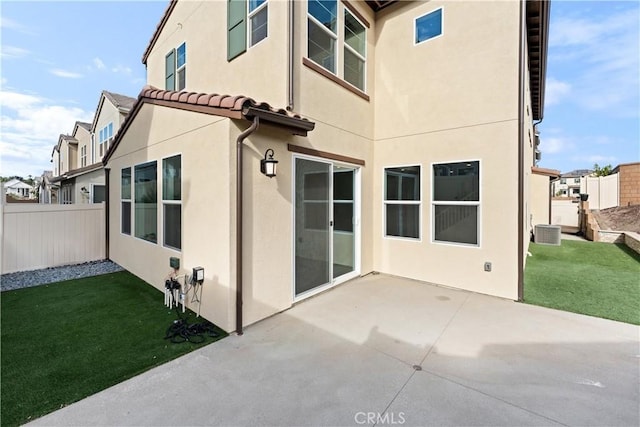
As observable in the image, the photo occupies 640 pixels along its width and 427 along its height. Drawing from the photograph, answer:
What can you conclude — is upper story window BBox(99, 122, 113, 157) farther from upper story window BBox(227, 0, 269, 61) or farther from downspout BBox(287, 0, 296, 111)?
downspout BBox(287, 0, 296, 111)

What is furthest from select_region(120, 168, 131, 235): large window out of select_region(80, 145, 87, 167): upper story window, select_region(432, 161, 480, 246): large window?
select_region(80, 145, 87, 167): upper story window

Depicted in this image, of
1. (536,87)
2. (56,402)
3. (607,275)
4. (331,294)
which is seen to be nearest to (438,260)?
(331,294)

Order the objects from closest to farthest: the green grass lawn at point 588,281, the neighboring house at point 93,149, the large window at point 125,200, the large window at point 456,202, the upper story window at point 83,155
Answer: the green grass lawn at point 588,281, the large window at point 456,202, the large window at point 125,200, the neighboring house at point 93,149, the upper story window at point 83,155

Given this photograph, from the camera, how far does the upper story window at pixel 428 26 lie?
19.9 feet

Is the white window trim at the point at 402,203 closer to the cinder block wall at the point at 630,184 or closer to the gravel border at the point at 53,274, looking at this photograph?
the gravel border at the point at 53,274

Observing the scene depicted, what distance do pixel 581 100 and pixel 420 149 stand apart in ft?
83.7

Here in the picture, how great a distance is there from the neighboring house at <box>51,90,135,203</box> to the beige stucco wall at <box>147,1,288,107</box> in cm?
574

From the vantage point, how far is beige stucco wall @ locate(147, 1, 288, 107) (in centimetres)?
496

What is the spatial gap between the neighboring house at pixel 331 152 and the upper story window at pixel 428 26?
0.08 ft

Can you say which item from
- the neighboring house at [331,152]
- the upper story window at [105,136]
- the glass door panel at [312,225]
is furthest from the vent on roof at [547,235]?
the upper story window at [105,136]

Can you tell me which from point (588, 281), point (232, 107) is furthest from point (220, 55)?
point (588, 281)

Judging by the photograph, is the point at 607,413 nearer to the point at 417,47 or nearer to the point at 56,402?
the point at 56,402

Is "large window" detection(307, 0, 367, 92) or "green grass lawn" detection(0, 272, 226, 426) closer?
"green grass lawn" detection(0, 272, 226, 426)

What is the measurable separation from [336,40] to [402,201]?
153 inches
